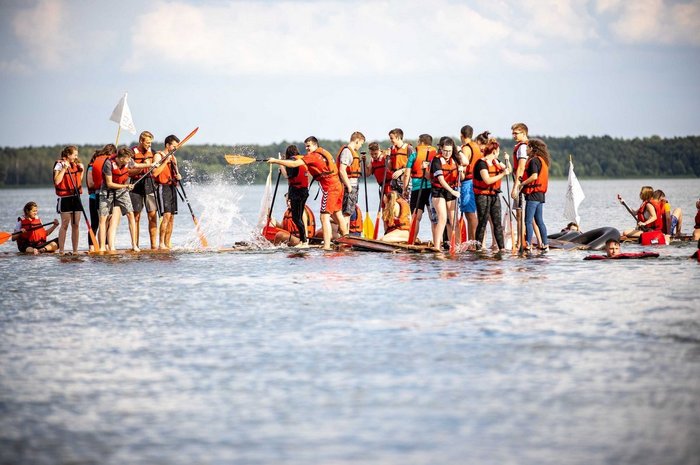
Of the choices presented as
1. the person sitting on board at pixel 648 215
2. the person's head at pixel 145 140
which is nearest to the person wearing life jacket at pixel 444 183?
the person sitting on board at pixel 648 215

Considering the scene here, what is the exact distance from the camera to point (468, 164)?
18625 millimetres

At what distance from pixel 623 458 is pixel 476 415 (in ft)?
4.00

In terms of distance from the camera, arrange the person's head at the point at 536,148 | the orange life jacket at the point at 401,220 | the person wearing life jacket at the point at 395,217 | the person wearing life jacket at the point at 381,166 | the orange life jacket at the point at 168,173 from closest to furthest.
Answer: the person's head at the point at 536,148
the orange life jacket at the point at 168,173
the person wearing life jacket at the point at 381,166
the person wearing life jacket at the point at 395,217
the orange life jacket at the point at 401,220

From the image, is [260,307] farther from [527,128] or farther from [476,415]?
[527,128]

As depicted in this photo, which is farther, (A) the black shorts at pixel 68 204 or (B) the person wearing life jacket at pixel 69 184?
(A) the black shorts at pixel 68 204

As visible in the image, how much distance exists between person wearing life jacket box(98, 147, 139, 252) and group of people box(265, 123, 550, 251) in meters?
2.72

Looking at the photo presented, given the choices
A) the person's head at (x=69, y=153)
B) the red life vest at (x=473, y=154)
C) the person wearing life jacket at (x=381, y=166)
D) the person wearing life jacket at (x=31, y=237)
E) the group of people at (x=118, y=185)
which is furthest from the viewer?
the person wearing life jacket at (x=31, y=237)

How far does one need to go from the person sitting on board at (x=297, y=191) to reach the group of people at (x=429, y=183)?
0.02 m

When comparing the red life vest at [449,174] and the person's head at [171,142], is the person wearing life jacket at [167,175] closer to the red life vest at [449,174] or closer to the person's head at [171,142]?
the person's head at [171,142]

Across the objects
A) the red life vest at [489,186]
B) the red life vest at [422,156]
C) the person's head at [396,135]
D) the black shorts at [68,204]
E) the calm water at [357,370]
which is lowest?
the calm water at [357,370]

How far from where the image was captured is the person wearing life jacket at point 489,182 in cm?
1821

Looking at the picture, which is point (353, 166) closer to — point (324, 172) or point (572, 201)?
point (324, 172)

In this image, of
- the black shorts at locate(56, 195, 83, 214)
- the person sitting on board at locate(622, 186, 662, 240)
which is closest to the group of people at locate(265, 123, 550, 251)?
the person sitting on board at locate(622, 186, 662, 240)

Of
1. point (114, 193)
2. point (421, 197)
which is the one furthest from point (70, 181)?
point (421, 197)
